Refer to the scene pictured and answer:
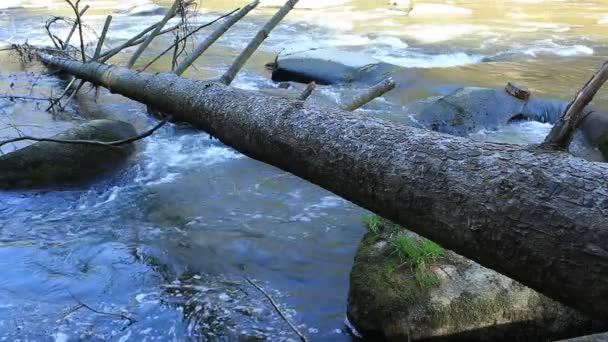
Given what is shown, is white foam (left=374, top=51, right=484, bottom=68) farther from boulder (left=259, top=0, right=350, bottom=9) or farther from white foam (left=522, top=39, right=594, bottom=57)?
boulder (left=259, top=0, right=350, bottom=9)

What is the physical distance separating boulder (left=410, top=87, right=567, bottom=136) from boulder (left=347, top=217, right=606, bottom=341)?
4439mm

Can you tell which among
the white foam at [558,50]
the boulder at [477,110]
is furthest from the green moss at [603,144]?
the white foam at [558,50]

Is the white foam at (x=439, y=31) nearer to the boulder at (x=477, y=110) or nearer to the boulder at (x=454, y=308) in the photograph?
the boulder at (x=477, y=110)

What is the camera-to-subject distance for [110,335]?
3.63 meters

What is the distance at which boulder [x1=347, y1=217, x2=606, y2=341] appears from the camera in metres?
3.33

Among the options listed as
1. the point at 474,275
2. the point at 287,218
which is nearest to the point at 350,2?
the point at 287,218

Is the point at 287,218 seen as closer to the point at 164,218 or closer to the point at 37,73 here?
the point at 164,218

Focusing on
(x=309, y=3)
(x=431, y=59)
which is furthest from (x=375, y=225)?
(x=309, y=3)

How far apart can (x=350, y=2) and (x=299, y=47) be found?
8505 millimetres

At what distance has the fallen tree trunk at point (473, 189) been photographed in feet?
5.67

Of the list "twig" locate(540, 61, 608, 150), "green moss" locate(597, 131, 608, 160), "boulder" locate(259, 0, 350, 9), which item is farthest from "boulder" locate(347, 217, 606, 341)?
"boulder" locate(259, 0, 350, 9)

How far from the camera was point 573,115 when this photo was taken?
1893mm

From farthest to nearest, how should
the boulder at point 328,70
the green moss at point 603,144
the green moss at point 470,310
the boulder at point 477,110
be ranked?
the boulder at point 328,70, the boulder at point 477,110, the green moss at point 603,144, the green moss at point 470,310

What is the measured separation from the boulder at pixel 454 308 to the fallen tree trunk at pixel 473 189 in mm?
1073
